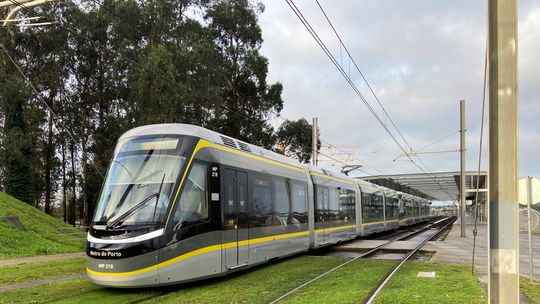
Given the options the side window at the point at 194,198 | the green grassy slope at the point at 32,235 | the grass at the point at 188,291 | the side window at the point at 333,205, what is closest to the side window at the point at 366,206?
the side window at the point at 333,205

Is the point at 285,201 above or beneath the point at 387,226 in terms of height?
above

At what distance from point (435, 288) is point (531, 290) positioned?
2.21m

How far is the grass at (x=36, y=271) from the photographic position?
11.3 meters

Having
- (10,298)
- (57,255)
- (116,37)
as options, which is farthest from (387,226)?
(10,298)

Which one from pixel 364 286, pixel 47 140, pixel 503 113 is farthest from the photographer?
pixel 47 140

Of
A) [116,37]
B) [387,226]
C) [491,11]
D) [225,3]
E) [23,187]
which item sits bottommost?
[387,226]

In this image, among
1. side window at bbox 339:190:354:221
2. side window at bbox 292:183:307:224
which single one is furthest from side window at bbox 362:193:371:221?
side window at bbox 292:183:307:224

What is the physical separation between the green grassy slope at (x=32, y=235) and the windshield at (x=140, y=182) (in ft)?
29.3

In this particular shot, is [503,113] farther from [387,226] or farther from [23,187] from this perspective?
[23,187]

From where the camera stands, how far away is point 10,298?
8906 mm

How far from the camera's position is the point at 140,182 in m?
9.49

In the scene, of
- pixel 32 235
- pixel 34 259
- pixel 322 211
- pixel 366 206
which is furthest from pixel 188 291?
pixel 366 206

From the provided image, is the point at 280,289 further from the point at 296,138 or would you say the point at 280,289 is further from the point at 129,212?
the point at 296,138

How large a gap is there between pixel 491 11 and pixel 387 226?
1142 inches
